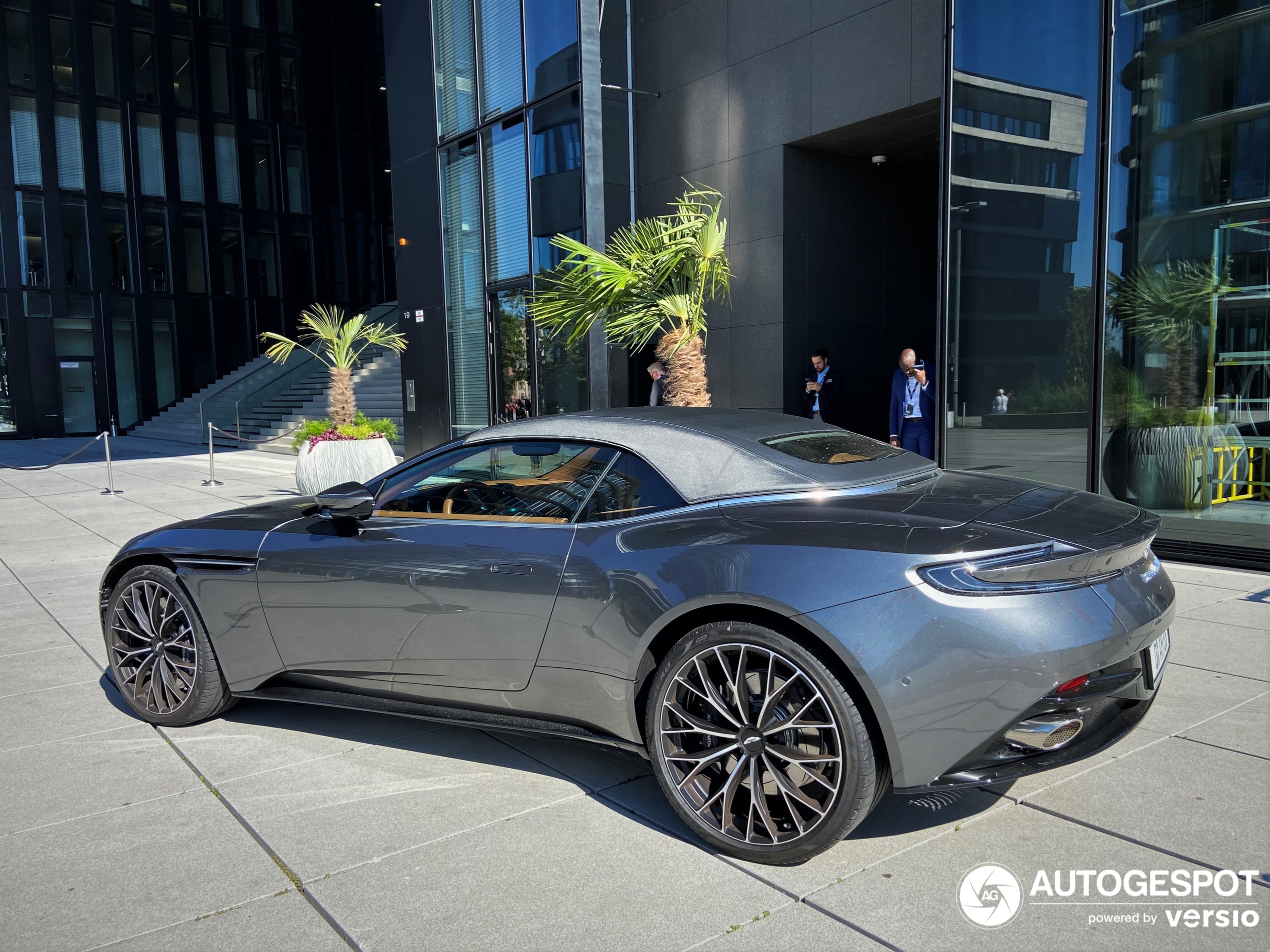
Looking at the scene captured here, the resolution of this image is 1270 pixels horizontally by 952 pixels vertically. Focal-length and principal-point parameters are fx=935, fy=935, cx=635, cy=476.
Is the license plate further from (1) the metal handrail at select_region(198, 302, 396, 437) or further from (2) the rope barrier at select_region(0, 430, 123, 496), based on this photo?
(1) the metal handrail at select_region(198, 302, 396, 437)

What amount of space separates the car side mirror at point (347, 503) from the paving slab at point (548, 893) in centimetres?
135

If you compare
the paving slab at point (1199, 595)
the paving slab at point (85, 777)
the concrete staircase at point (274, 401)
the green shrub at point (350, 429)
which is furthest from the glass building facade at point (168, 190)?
the paving slab at point (1199, 595)

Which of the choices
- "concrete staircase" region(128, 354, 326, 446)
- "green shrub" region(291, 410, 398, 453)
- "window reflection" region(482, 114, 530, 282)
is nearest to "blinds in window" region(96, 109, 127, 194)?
"concrete staircase" region(128, 354, 326, 446)

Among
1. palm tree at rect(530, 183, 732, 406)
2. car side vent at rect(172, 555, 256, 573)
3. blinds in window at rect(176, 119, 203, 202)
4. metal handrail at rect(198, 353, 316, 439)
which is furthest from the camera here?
blinds in window at rect(176, 119, 203, 202)

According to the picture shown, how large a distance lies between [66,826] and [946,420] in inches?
314

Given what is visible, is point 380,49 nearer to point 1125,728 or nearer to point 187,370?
point 187,370

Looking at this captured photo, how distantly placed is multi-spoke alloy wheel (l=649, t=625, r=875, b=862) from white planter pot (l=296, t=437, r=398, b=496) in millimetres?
9477

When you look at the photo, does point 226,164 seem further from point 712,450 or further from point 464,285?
point 712,450

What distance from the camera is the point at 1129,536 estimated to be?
116 inches

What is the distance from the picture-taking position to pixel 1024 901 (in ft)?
8.63

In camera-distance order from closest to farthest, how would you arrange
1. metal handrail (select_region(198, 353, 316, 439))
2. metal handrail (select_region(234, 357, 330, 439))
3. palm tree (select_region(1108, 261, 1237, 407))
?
palm tree (select_region(1108, 261, 1237, 407)) < metal handrail (select_region(234, 357, 330, 439)) < metal handrail (select_region(198, 353, 316, 439))

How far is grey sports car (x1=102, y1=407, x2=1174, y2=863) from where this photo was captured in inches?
104

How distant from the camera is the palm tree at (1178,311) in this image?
758cm

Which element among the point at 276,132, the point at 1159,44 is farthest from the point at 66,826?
the point at 276,132
